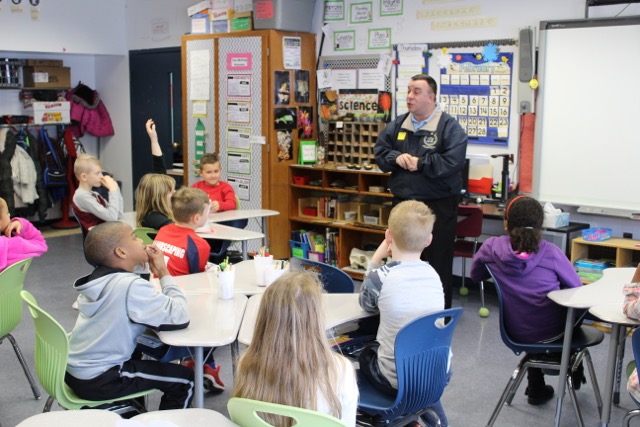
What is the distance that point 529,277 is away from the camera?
12.0 feet

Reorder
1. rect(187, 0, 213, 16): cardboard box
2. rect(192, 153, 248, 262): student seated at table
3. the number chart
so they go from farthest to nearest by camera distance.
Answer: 1. rect(187, 0, 213, 16): cardboard box
2. the number chart
3. rect(192, 153, 248, 262): student seated at table

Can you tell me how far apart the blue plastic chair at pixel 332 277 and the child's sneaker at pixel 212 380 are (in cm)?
84

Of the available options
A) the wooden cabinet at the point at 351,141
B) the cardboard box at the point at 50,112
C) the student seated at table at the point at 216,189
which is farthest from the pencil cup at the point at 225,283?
the cardboard box at the point at 50,112

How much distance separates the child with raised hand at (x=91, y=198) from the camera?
16.6ft

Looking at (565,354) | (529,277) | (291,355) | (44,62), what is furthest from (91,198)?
(44,62)

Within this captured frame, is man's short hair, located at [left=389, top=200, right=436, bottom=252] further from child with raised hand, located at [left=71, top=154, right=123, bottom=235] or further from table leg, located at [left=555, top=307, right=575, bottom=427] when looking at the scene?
child with raised hand, located at [left=71, top=154, right=123, bottom=235]

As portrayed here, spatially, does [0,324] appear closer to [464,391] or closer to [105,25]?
[464,391]

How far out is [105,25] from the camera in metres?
8.96

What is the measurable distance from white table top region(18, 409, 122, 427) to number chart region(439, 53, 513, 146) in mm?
4650

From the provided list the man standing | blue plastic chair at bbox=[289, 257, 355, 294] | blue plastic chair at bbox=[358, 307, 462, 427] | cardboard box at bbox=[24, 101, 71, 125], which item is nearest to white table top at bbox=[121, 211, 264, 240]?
the man standing

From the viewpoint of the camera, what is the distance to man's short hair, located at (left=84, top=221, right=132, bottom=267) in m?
3.03

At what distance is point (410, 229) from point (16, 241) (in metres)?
2.28

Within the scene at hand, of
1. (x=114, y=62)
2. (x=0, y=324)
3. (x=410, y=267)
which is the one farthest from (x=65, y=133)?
(x=410, y=267)

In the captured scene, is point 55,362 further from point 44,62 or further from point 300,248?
point 44,62
